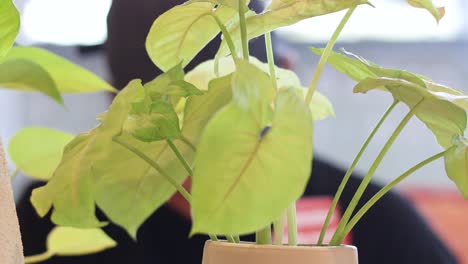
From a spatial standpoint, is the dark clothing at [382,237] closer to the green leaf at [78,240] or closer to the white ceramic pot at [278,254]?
the green leaf at [78,240]

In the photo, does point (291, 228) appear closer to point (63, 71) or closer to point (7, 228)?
point (7, 228)

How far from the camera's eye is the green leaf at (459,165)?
1.57ft

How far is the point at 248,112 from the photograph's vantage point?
0.35 m

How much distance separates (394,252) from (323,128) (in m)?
0.73

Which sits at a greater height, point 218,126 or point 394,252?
point 218,126

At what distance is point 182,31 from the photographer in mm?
560

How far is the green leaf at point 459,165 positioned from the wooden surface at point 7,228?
332 millimetres

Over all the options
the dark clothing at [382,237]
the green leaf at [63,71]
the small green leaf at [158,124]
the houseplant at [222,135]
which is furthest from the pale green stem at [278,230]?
the dark clothing at [382,237]

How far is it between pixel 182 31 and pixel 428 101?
22 cm

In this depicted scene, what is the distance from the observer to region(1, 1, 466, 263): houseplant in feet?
→ 1.14

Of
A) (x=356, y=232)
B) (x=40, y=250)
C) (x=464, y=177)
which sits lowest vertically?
(x=40, y=250)

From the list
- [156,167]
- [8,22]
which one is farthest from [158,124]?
[8,22]

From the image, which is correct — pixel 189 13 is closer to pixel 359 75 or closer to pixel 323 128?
pixel 359 75

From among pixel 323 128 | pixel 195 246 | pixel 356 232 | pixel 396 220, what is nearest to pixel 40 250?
pixel 195 246
